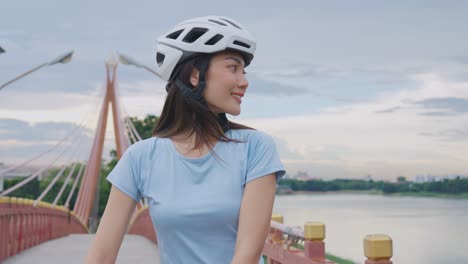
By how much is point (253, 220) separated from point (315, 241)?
10.2 feet

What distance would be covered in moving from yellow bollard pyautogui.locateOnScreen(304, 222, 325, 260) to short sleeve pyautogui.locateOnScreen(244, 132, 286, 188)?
9.91 ft

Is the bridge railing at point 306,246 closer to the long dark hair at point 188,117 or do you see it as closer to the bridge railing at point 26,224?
the long dark hair at point 188,117

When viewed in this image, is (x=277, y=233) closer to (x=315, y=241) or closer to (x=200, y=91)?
(x=315, y=241)

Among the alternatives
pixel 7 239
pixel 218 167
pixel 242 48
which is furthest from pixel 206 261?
pixel 7 239

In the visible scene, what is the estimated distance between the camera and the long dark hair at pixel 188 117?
2.38m

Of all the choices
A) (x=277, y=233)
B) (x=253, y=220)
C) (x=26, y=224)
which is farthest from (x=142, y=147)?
(x=26, y=224)

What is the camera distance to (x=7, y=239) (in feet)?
43.8

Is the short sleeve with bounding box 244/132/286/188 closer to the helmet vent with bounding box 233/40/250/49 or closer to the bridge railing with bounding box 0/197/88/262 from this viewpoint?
the helmet vent with bounding box 233/40/250/49

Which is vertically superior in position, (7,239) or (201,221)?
(201,221)

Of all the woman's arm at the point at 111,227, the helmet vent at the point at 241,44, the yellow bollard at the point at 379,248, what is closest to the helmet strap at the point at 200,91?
the helmet vent at the point at 241,44

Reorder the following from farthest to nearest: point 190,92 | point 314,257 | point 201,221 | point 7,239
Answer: point 7,239, point 314,257, point 190,92, point 201,221

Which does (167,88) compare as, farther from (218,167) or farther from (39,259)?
(39,259)

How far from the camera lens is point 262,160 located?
7.55ft

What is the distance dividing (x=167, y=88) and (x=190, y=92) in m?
0.16
